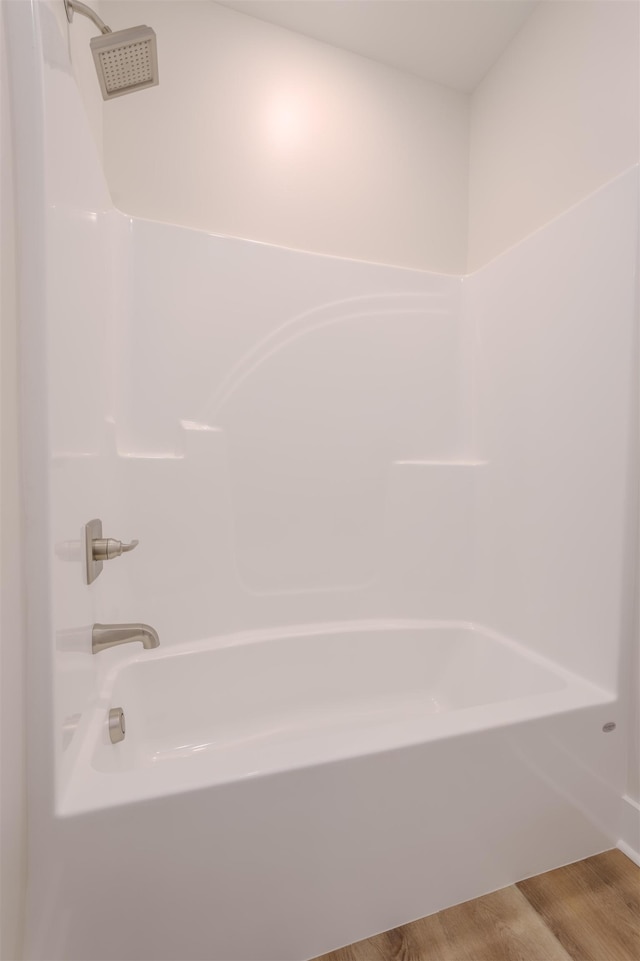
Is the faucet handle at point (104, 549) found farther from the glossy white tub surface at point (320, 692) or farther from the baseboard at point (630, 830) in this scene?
the baseboard at point (630, 830)

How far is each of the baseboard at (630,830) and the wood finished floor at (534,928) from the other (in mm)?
71

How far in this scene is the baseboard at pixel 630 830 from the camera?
124 cm

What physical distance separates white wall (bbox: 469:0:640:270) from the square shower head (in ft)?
4.50

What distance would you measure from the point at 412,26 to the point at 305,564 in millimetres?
2227

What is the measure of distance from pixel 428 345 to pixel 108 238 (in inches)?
49.7

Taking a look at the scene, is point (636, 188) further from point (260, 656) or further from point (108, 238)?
point (260, 656)

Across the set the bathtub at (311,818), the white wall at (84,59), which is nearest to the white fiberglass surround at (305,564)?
the bathtub at (311,818)

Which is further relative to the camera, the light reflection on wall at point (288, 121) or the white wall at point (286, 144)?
the light reflection on wall at point (288, 121)

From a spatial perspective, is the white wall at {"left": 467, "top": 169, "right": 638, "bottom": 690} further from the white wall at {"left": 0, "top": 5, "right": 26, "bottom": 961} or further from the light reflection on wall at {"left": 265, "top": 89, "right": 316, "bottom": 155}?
the white wall at {"left": 0, "top": 5, "right": 26, "bottom": 961}

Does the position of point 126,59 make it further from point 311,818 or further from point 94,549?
point 311,818

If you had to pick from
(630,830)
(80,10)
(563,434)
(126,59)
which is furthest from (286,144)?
(630,830)

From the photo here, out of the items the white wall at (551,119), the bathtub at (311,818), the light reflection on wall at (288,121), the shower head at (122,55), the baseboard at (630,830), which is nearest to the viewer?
the bathtub at (311,818)

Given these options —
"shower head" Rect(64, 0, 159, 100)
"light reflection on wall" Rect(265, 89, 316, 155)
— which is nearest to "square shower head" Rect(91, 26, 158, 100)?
"shower head" Rect(64, 0, 159, 100)

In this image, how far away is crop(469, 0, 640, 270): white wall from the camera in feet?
4.74
